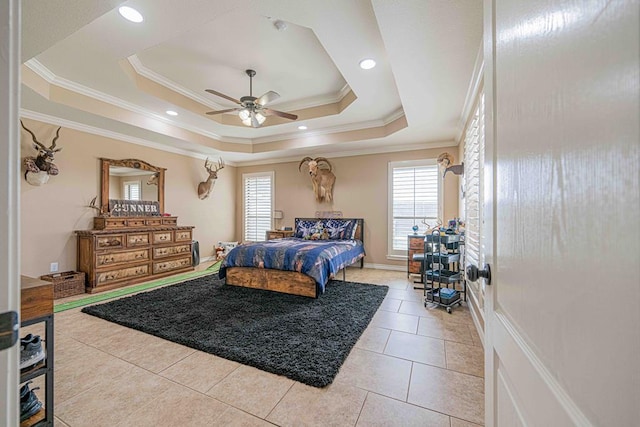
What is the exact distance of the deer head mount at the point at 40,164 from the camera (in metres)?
3.56

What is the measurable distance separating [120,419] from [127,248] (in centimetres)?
345

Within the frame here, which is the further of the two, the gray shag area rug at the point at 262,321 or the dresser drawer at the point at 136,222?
the dresser drawer at the point at 136,222

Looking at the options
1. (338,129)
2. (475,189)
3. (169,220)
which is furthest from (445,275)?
(169,220)

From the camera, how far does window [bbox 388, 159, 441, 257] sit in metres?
5.13

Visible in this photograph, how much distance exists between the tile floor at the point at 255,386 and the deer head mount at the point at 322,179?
3697 mm

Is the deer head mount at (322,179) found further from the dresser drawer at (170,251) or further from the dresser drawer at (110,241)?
the dresser drawer at (110,241)

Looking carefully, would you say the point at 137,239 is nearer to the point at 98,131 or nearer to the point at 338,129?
the point at 98,131

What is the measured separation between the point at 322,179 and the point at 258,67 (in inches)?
111

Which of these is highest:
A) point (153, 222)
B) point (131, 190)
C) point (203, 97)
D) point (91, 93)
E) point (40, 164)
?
point (203, 97)

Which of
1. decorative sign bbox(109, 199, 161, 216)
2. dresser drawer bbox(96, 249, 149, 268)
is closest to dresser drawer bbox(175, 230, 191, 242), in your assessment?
decorative sign bbox(109, 199, 161, 216)

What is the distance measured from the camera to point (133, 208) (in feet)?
15.9

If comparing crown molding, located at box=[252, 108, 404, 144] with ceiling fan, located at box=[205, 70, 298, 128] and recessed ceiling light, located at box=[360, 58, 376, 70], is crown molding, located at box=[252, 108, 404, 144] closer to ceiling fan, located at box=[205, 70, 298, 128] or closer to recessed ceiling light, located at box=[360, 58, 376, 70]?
recessed ceiling light, located at box=[360, 58, 376, 70]

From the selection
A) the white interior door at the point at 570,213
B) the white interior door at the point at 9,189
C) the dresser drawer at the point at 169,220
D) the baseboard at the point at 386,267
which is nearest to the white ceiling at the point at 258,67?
the dresser drawer at the point at 169,220

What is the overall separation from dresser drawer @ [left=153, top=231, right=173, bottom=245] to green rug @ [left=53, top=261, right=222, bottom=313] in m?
0.67
